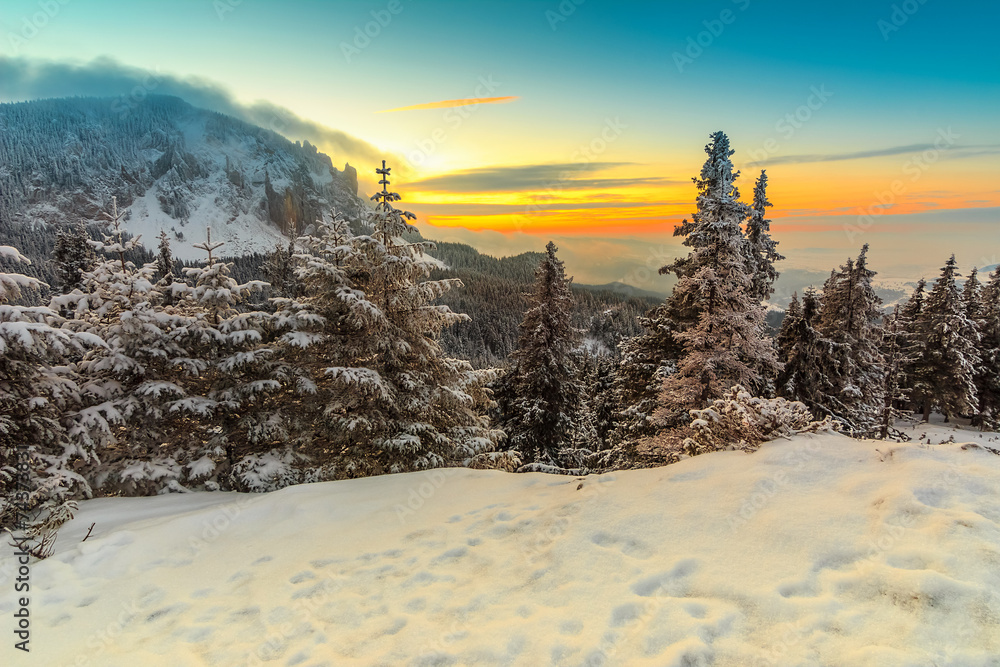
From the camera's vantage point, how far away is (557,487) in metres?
7.41

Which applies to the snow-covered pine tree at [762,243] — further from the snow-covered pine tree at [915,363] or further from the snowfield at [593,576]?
the snow-covered pine tree at [915,363]

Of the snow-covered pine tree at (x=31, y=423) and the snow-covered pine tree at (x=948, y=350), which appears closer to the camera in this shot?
the snow-covered pine tree at (x=31, y=423)

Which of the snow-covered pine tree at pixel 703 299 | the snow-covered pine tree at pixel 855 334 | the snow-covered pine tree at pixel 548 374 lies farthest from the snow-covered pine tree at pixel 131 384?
the snow-covered pine tree at pixel 855 334

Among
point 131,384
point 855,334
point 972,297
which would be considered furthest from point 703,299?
point 972,297

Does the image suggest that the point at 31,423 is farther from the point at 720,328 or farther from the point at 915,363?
the point at 915,363

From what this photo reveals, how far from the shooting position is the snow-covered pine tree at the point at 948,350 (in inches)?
1209

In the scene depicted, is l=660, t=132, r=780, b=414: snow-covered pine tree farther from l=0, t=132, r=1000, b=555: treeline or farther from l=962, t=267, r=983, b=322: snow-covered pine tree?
l=962, t=267, r=983, b=322: snow-covered pine tree

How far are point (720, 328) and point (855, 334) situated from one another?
1422 cm

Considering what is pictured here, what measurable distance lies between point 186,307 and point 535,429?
1656 centimetres

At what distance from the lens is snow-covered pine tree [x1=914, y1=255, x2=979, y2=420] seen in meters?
30.7

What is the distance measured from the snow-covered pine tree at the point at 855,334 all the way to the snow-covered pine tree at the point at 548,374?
13.1 metres

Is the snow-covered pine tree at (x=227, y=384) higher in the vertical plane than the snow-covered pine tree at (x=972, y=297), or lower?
lower

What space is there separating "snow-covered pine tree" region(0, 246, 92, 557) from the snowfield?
872mm

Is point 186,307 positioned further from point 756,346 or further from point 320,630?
point 756,346
